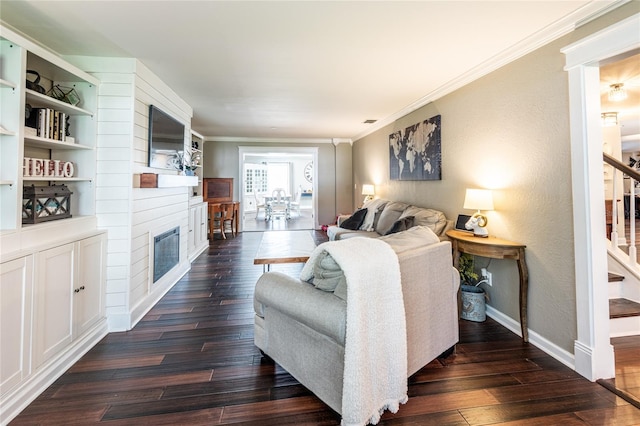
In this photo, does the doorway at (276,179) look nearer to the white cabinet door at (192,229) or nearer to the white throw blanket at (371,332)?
the white cabinet door at (192,229)

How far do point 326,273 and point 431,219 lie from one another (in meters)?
2.25

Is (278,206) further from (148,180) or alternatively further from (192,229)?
(148,180)

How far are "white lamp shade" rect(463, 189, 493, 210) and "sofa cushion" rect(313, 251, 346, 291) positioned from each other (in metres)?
1.75

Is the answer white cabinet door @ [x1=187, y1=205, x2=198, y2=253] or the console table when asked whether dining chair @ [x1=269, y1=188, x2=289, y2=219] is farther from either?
the console table

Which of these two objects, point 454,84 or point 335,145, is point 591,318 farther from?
point 335,145

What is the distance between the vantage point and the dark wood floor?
62.7 inches

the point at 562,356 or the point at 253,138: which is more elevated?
the point at 253,138

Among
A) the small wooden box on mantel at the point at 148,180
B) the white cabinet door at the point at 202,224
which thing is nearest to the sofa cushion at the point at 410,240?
the small wooden box on mantel at the point at 148,180

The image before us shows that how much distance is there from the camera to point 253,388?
1.84 meters

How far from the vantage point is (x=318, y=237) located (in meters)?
6.76

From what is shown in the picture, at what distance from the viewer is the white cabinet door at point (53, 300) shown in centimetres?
183

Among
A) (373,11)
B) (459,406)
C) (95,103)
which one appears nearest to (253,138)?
(95,103)

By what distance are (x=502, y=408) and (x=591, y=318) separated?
0.86 m

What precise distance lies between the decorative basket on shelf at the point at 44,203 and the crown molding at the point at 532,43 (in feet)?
12.2
